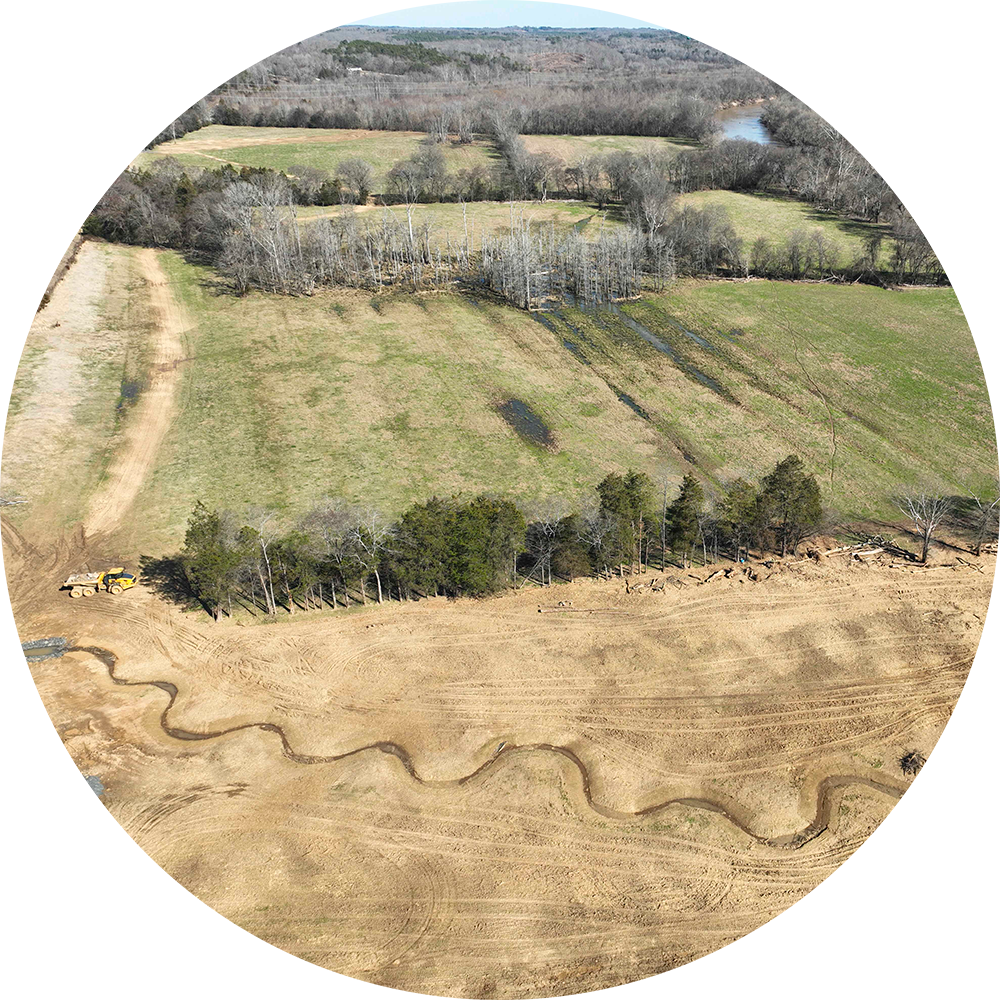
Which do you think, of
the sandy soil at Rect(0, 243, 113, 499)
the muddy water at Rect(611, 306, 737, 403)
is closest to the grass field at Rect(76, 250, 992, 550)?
the muddy water at Rect(611, 306, 737, 403)

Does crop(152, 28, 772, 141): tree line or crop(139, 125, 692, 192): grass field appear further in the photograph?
crop(152, 28, 772, 141): tree line

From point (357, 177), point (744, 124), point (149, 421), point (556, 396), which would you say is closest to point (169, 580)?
point (149, 421)

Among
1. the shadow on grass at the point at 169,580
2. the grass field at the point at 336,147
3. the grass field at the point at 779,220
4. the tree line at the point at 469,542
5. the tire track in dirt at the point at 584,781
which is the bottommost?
the tire track in dirt at the point at 584,781

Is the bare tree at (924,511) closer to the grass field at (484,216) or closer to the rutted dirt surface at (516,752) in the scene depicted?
the rutted dirt surface at (516,752)

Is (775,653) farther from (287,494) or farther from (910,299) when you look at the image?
(910,299)

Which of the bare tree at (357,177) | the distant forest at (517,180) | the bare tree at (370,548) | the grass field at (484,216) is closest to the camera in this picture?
the bare tree at (370,548)

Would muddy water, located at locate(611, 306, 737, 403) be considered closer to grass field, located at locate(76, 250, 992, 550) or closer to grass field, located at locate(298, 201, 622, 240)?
grass field, located at locate(76, 250, 992, 550)

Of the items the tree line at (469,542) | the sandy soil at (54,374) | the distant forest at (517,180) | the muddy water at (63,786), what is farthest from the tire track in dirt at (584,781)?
the distant forest at (517,180)
